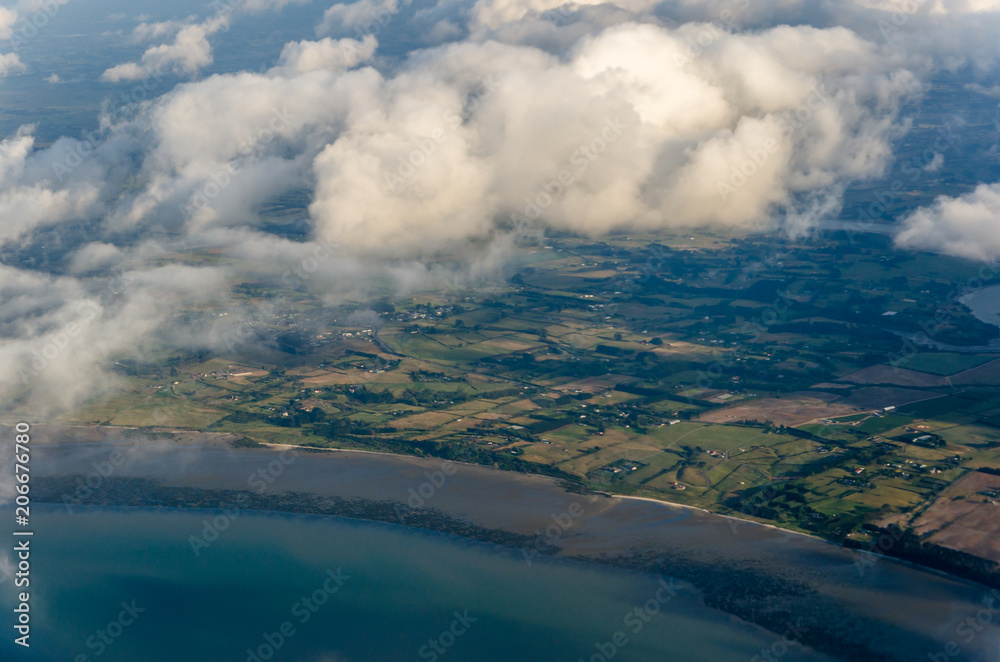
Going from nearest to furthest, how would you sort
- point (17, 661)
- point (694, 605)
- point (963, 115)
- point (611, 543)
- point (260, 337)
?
point (17, 661) < point (694, 605) < point (611, 543) < point (260, 337) < point (963, 115)

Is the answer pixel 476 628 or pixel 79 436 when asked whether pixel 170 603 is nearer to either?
pixel 476 628

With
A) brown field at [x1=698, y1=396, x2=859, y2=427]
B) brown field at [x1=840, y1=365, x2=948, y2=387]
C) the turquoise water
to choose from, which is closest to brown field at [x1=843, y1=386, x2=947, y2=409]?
brown field at [x1=698, y1=396, x2=859, y2=427]

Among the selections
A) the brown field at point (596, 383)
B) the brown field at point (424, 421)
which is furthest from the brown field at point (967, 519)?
the brown field at point (424, 421)

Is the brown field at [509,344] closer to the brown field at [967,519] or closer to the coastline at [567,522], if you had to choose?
the coastline at [567,522]

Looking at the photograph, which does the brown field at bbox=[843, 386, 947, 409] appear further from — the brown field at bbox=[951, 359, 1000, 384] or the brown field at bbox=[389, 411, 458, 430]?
the brown field at bbox=[389, 411, 458, 430]

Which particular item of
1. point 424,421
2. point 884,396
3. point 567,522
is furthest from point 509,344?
point 567,522

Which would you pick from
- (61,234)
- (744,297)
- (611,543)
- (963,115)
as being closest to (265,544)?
(611,543)

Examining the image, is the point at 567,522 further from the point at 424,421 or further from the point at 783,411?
the point at 783,411

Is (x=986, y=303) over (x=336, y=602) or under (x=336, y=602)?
under
